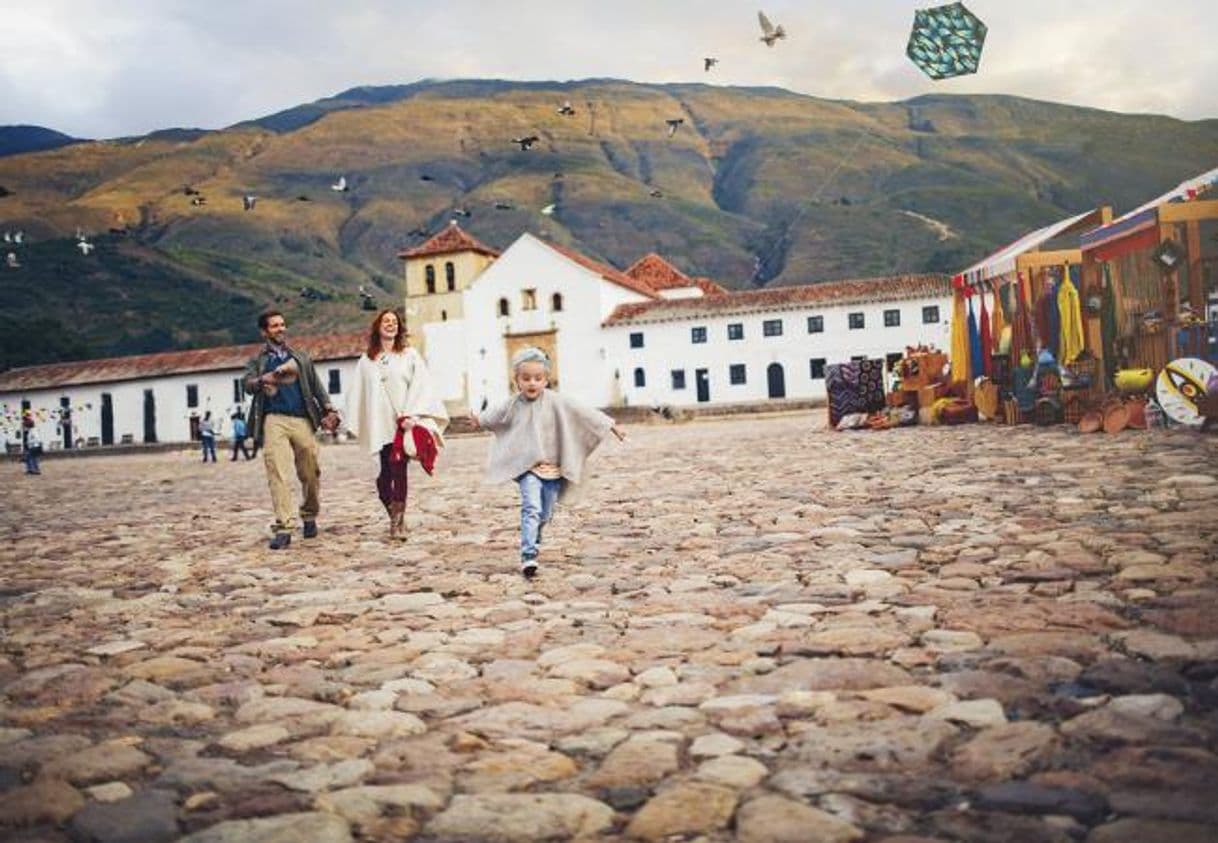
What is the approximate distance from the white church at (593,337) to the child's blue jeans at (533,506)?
44697 millimetres

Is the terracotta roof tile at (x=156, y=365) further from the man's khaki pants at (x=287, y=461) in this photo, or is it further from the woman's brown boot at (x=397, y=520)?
the woman's brown boot at (x=397, y=520)

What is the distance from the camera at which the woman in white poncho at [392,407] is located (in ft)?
24.5

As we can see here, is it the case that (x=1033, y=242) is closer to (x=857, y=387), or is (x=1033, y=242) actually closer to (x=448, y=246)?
(x=857, y=387)

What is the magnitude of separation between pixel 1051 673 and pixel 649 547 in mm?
3309

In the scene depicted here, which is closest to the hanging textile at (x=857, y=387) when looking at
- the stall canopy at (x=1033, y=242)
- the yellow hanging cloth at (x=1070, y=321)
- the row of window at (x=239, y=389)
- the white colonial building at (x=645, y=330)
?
the stall canopy at (x=1033, y=242)

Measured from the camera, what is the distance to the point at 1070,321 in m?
13.0

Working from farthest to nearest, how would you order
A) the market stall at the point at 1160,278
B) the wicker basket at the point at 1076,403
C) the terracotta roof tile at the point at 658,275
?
the terracotta roof tile at the point at 658,275, the wicker basket at the point at 1076,403, the market stall at the point at 1160,278

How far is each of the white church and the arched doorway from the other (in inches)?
2.3

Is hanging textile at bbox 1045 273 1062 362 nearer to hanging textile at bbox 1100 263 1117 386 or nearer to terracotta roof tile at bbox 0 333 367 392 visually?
hanging textile at bbox 1100 263 1117 386

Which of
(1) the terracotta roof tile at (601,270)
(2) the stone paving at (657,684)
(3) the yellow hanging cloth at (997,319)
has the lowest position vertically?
(2) the stone paving at (657,684)

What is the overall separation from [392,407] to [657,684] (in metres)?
5.04

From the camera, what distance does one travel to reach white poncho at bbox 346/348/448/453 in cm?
762

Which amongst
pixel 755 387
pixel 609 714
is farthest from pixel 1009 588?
pixel 755 387

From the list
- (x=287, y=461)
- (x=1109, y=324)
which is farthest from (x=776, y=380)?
(x=287, y=461)
